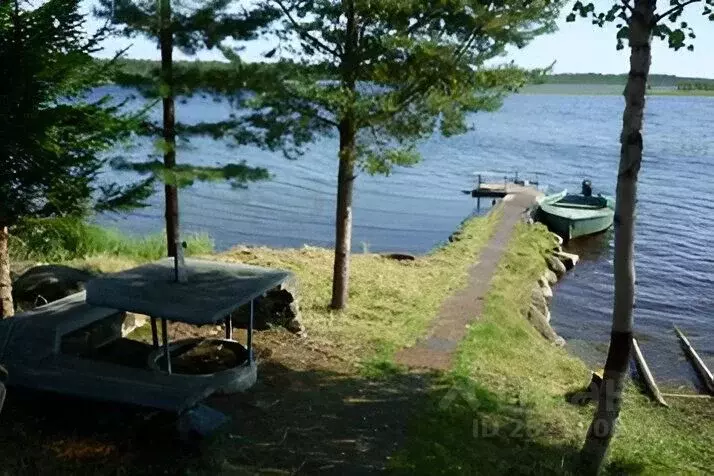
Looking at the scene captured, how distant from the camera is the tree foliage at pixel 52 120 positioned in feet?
29.1

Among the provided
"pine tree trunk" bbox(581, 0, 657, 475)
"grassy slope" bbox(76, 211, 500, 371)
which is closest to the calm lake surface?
"grassy slope" bbox(76, 211, 500, 371)

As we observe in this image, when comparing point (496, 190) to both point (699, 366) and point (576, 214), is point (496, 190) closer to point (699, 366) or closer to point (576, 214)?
point (576, 214)

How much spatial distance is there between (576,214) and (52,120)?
1056 inches

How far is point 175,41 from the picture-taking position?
1082 cm

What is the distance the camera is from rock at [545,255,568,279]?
991 inches

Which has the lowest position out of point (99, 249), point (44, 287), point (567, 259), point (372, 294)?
point (567, 259)

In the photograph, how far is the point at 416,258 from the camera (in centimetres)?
2014

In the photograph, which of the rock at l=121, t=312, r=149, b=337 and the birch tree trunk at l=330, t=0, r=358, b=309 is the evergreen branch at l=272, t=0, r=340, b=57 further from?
the rock at l=121, t=312, r=149, b=337

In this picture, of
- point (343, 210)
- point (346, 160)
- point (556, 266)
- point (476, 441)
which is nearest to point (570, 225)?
point (556, 266)

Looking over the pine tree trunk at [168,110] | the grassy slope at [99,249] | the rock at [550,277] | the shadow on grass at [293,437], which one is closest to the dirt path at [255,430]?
the shadow on grass at [293,437]

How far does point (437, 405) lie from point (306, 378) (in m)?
1.83

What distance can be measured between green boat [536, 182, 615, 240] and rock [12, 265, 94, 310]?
78.5 ft

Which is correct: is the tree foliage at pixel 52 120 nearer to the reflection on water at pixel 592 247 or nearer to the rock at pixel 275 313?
the rock at pixel 275 313

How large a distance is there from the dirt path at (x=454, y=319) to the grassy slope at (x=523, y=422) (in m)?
0.26
